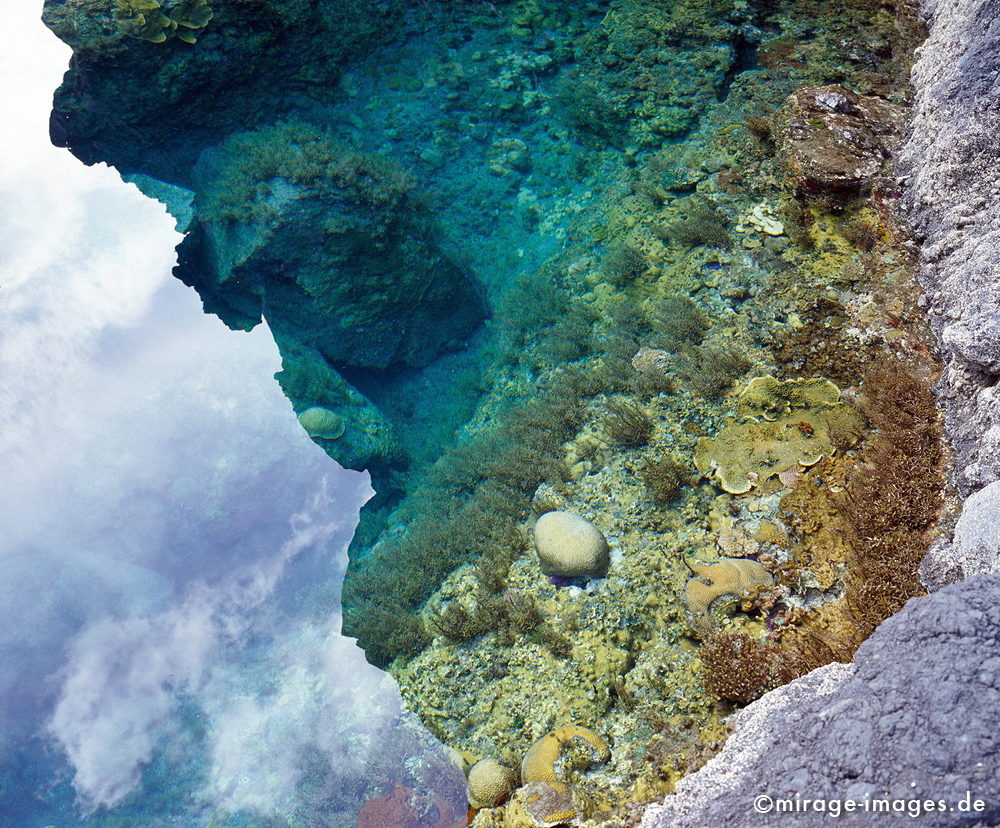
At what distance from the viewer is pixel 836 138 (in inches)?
269

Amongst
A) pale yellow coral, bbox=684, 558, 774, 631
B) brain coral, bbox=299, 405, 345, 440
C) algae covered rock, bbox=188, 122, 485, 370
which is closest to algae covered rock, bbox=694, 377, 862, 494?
pale yellow coral, bbox=684, 558, 774, 631

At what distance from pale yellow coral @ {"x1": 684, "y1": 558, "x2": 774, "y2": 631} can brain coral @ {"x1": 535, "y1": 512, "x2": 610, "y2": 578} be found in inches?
30.5

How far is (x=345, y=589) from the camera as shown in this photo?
6.41m

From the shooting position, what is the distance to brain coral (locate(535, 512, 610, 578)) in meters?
5.01

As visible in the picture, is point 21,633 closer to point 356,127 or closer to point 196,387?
point 196,387

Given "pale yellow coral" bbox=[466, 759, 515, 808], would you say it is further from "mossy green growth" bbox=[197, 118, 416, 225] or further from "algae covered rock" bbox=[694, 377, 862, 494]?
"mossy green growth" bbox=[197, 118, 416, 225]

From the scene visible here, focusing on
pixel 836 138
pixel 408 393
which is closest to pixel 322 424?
pixel 408 393

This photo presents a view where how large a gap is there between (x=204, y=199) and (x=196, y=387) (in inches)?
110

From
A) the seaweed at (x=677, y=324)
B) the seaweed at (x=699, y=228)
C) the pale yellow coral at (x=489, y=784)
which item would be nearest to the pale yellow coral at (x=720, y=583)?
the pale yellow coral at (x=489, y=784)

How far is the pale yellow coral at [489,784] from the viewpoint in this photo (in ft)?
13.8

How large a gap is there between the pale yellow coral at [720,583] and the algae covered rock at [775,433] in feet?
2.40

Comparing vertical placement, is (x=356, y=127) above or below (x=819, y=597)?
above

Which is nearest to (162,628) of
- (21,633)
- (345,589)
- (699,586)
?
(21,633)

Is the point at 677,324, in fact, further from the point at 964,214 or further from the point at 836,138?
the point at 836,138
